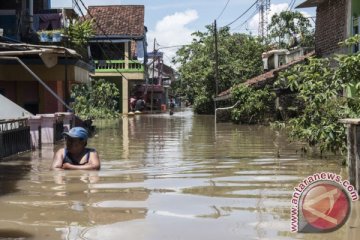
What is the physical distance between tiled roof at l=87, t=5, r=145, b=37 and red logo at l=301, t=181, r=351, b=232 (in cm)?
4157

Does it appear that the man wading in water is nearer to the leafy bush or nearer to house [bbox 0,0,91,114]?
the leafy bush

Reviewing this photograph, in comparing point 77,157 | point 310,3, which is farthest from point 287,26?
point 77,157

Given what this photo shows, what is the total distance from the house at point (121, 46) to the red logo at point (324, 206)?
37572 millimetres

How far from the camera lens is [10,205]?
7078 mm

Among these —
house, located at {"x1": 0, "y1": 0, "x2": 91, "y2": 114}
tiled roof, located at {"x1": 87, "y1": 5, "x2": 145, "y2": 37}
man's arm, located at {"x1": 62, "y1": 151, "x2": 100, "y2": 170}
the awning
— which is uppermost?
tiled roof, located at {"x1": 87, "y1": 5, "x2": 145, "y2": 37}

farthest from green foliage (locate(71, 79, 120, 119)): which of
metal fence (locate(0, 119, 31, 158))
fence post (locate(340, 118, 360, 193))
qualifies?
fence post (locate(340, 118, 360, 193))

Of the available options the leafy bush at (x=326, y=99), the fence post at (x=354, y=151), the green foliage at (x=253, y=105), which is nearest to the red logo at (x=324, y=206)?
the fence post at (x=354, y=151)

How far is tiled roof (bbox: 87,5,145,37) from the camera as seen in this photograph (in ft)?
151

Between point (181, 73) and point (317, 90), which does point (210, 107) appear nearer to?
point (181, 73)

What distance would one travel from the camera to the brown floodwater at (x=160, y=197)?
573cm

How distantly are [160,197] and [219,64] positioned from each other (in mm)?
36123

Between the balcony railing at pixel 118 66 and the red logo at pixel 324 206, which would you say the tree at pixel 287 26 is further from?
the red logo at pixel 324 206

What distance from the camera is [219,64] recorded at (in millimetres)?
43188

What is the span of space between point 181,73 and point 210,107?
4.38 metres
